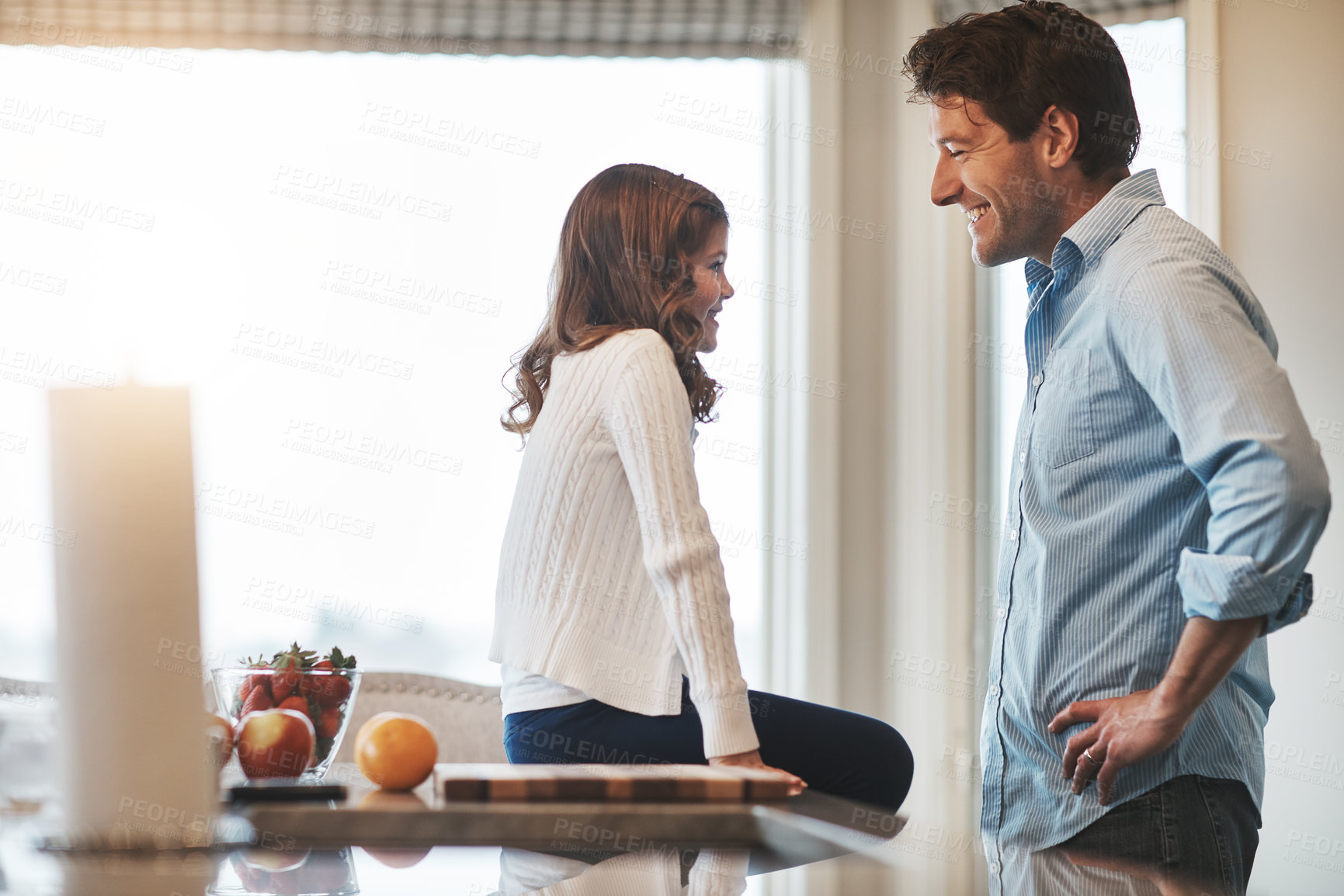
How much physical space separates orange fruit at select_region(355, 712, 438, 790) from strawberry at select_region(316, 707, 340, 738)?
0.46 feet

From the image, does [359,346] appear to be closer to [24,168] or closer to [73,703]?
[24,168]

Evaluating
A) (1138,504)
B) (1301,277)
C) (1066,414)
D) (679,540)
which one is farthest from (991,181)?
(1301,277)

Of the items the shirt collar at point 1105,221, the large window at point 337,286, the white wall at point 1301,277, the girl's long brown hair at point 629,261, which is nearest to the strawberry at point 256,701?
the girl's long brown hair at point 629,261

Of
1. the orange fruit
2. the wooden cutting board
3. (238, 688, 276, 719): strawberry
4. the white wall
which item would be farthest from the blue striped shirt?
the white wall

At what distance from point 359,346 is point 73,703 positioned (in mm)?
2325

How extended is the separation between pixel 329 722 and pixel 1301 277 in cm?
Answer: 214

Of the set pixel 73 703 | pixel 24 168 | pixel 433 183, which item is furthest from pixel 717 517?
pixel 73 703

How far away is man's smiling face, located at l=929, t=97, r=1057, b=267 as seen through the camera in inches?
48.5

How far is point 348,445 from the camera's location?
8.92 feet

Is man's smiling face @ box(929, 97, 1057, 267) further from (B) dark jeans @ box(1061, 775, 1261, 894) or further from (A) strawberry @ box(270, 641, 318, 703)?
(A) strawberry @ box(270, 641, 318, 703)

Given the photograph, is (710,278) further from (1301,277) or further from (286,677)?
(1301,277)

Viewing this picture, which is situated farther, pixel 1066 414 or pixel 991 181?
pixel 991 181

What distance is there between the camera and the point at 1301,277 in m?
2.28

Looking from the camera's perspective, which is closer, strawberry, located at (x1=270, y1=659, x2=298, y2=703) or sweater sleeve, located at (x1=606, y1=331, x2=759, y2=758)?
strawberry, located at (x1=270, y1=659, x2=298, y2=703)
